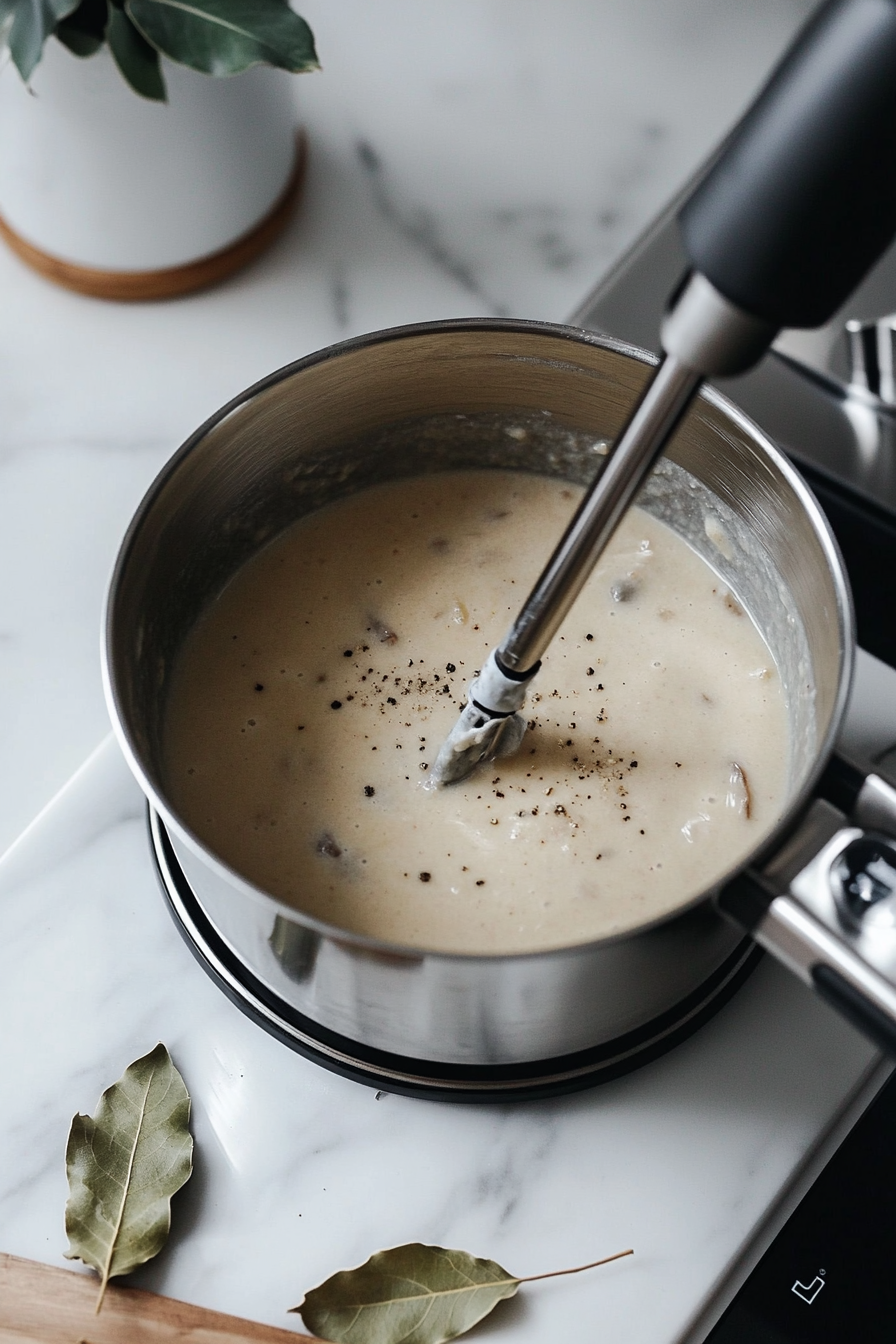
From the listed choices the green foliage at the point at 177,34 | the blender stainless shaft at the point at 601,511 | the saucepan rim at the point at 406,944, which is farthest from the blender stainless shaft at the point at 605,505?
the green foliage at the point at 177,34

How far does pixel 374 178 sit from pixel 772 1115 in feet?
2.45

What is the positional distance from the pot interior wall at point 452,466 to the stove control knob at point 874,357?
0.14 meters

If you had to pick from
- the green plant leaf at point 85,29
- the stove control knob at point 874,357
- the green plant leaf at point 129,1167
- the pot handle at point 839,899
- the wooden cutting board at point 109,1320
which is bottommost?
the wooden cutting board at point 109,1320

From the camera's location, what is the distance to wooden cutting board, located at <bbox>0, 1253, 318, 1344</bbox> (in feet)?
2.24

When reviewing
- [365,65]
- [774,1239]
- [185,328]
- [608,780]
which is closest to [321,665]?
[608,780]

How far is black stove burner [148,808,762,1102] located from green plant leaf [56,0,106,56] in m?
0.54

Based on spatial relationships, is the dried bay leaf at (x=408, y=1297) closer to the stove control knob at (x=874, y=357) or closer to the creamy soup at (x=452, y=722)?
the creamy soup at (x=452, y=722)

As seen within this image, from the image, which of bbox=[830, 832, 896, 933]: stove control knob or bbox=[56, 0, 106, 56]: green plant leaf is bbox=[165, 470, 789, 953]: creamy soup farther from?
bbox=[56, 0, 106, 56]: green plant leaf

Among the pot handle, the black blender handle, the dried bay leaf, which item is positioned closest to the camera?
the black blender handle

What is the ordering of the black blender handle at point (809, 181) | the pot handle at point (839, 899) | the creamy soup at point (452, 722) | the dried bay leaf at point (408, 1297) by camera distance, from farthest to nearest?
1. the creamy soup at point (452, 722)
2. the dried bay leaf at point (408, 1297)
3. the pot handle at point (839, 899)
4. the black blender handle at point (809, 181)

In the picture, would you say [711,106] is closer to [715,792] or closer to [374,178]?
[374,178]

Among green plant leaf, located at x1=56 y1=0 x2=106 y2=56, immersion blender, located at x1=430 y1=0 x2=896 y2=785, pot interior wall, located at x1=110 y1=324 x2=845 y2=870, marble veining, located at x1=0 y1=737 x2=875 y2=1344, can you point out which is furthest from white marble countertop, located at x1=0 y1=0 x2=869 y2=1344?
immersion blender, located at x1=430 y1=0 x2=896 y2=785

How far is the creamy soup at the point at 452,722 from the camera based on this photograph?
0.77m

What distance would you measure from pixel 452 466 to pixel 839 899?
470 mm
